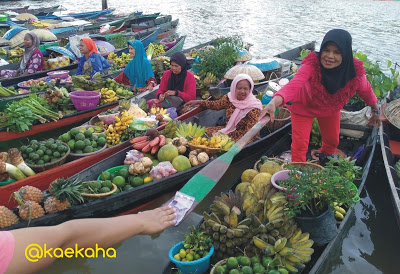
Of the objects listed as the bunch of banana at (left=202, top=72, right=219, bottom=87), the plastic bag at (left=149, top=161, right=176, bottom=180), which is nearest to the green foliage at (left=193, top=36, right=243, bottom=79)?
the bunch of banana at (left=202, top=72, right=219, bottom=87)

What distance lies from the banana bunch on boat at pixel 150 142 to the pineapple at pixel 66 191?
1.15m

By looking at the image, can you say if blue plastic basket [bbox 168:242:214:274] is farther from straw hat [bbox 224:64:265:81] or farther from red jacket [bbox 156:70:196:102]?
straw hat [bbox 224:64:265:81]

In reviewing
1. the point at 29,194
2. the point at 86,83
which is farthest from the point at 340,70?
the point at 86,83

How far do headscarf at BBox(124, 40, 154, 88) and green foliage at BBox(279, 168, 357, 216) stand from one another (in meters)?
5.08

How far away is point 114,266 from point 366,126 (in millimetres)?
4364

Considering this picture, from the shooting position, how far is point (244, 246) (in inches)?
112

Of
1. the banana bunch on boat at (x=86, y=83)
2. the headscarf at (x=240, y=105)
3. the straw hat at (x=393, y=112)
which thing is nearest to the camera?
the headscarf at (x=240, y=105)

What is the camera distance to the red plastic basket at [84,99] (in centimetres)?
618

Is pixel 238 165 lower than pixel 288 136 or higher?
lower

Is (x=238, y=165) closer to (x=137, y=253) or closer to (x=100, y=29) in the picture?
(x=137, y=253)

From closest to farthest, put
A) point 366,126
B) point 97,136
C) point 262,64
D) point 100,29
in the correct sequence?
point 97,136
point 366,126
point 262,64
point 100,29

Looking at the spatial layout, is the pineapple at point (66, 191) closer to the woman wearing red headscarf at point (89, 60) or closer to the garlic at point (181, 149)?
the garlic at point (181, 149)

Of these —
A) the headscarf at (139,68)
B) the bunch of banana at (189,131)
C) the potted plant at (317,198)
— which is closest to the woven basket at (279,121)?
the bunch of banana at (189,131)

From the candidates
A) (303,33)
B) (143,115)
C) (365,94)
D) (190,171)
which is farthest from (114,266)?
(303,33)
